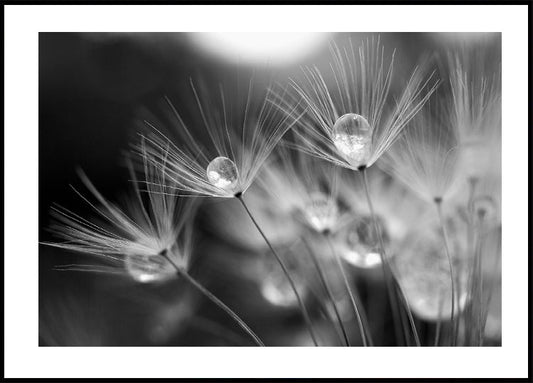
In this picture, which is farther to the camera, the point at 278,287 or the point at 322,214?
the point at 278,287

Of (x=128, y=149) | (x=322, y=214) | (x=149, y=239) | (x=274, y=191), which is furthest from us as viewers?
(x=128, y=149)

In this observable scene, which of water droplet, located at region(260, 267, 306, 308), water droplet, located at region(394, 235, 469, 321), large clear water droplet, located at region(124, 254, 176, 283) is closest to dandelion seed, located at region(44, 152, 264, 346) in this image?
large clear water droplet, located at region(124, 254, 176, 283)

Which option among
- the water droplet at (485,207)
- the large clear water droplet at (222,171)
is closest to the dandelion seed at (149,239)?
the large clear water droplet at (222,171)

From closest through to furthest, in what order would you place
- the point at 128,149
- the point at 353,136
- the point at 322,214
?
the point at 353,136 → the point at 322,214 → the point at 128,149

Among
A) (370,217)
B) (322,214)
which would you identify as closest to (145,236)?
(322,214)

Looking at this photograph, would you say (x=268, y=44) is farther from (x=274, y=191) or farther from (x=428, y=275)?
(x=428, y=275)

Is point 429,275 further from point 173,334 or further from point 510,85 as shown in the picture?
point 173,334

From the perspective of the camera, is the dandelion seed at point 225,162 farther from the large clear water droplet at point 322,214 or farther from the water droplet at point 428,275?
the water droplet at point 428,275

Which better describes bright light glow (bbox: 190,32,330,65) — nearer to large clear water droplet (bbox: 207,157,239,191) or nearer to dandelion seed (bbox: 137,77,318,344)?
dandelion seed (bbox: 137,77,318,344)

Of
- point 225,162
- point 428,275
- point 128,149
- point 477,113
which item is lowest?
point 428,275
